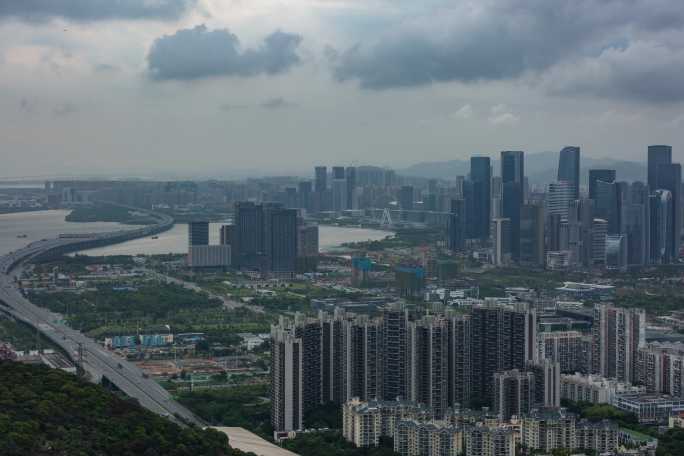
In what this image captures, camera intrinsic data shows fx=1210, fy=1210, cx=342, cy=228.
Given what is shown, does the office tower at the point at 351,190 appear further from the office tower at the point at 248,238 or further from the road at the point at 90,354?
the road at the point at 90,354

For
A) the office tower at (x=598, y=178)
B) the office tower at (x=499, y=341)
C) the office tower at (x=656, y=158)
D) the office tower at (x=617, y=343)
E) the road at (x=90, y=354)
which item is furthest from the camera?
the office tower at (x=656, y=158)

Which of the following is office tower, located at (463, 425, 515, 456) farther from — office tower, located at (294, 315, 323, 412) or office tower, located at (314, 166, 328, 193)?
office tower, located at (314, 166, 328, 193)

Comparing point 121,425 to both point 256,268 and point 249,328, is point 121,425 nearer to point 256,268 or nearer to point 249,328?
point 249,328

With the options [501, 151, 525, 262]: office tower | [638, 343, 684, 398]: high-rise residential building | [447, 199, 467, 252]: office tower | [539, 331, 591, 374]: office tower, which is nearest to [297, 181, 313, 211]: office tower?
[501, 151, 525, 262]: office tower

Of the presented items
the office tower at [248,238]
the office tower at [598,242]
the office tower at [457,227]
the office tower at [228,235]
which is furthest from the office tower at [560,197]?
the office tower at [228,235]

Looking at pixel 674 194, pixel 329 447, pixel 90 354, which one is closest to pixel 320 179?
pixel 674 194

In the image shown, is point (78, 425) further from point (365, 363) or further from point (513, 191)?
point (513, 191)
